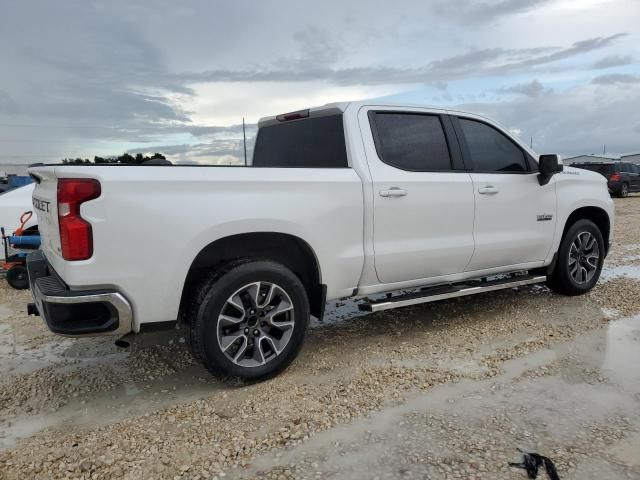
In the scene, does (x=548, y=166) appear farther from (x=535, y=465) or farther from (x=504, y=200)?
(x=535, y=465)

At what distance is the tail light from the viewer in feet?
9.86

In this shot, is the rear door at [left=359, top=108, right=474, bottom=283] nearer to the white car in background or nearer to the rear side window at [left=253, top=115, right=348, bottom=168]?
the rear side window at [left=253, top=115, right=348, bottom=168]

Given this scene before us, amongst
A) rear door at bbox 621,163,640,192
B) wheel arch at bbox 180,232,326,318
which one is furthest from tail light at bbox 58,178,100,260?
rear door at bbox 621,163,640,192

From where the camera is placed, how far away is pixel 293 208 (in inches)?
144

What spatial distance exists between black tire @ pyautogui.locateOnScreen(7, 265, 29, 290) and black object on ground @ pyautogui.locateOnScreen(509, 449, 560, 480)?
6277 millimetres

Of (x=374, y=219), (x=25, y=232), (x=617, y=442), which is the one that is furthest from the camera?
(x=25, y=232)

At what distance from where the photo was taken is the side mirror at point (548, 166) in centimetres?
505

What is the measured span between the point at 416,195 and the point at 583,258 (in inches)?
107

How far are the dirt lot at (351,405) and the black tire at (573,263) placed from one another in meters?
0.63

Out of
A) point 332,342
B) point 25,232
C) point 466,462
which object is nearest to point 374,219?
point 332,342

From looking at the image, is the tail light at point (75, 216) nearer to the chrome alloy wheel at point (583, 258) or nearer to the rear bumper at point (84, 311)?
the rear bumper at point (84, 311)

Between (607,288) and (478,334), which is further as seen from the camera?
(607,288)

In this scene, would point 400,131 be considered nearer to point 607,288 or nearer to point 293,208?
point 293,208

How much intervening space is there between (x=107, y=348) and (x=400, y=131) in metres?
3.09
